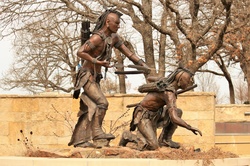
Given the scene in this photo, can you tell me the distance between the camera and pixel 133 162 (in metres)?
8.39

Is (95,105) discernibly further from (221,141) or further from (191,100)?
(221,141)

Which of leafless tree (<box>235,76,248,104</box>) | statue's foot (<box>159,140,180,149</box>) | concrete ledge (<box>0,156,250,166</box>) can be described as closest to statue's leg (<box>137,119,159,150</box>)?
statue's foot (<box>159,140,180,149</box>)

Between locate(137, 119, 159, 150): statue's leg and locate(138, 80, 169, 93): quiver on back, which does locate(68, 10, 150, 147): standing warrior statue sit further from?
locate(137, 119, 159, 150): statue's leg

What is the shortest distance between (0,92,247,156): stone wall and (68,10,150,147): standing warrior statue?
20.0ft

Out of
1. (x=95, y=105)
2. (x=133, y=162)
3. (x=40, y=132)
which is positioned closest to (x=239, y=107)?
(x=40, y=132)

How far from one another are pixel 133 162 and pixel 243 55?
1700 centimetres

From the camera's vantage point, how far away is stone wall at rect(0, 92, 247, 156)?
1638cm

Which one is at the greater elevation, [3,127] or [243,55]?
[243,55]

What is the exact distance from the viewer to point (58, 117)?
16797 mm

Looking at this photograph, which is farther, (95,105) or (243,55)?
(243,55)

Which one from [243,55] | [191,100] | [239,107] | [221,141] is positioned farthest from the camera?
[243,55]

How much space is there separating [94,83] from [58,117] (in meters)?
6.78

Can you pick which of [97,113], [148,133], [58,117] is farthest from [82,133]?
[58,117]

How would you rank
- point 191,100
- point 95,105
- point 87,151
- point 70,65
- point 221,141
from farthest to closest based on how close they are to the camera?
point 70,65
point 221,141
point 191,100
point 95,105
point 87,151
